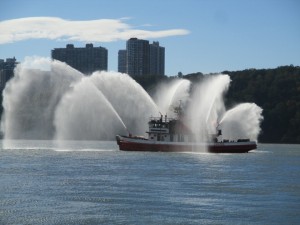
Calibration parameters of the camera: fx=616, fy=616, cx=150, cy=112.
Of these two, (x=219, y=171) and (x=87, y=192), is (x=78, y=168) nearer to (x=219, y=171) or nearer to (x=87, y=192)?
(x=219, y=171)

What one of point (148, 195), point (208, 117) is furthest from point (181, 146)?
point (148, 195)

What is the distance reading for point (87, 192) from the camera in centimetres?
5697

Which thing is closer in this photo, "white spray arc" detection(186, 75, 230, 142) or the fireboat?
the fireboat

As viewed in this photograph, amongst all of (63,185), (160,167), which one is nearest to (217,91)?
(160,167)

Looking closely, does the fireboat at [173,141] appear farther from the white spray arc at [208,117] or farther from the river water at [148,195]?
the river water at [148,195]

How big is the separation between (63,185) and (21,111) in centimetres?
13074

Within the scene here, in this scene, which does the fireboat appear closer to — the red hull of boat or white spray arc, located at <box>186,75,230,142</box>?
the red hull of boat

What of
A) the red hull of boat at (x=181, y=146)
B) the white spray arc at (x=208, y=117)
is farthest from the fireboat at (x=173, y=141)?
the white spray arc at (x=208, y=117)

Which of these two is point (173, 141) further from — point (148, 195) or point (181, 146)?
point (148, 195)

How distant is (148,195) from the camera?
55.2 meters

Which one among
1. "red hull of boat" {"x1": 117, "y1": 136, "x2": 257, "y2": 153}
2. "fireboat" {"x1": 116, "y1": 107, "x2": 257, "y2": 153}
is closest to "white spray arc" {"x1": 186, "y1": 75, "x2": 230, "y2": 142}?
"fireboat" {"x1": 116, "y1": 107, "x2": 257, "y2": 153}

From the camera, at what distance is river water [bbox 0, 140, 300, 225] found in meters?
44.5

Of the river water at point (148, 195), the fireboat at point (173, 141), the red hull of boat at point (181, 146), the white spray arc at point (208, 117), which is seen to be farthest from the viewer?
the white spray arc at point (208, 117)

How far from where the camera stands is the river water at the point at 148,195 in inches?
1752
